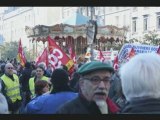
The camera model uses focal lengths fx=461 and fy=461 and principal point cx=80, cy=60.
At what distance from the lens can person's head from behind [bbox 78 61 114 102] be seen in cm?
270

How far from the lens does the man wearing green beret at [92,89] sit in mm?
2670

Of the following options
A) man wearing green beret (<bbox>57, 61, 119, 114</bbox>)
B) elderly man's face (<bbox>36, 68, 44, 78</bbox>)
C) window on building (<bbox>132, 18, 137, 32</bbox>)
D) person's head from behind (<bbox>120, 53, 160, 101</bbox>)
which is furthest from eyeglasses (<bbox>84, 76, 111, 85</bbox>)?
window on building (<bbox>132, 18, 137, 32</bbox>)

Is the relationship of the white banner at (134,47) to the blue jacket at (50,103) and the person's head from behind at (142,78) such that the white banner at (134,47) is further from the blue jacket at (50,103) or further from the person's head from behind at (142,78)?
the person's head from behind at (142,78)

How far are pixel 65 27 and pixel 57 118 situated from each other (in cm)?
2425

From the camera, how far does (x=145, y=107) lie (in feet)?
7.36

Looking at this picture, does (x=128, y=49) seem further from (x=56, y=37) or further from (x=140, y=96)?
(x=56, y=37)

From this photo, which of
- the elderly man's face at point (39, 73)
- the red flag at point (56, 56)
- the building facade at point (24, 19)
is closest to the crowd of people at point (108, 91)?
the elderly man's face at point (39, 73)

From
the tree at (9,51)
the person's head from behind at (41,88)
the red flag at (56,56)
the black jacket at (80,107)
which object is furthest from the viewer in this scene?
the tree at (9,51)

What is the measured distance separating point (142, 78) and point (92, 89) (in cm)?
52

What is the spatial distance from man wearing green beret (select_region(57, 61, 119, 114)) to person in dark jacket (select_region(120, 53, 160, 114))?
336 millimetres

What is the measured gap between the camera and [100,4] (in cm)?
229

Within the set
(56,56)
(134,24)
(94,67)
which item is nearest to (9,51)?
(134,24)

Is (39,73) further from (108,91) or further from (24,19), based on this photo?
(24,19)

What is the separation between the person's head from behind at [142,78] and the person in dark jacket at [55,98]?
5.31 ft
